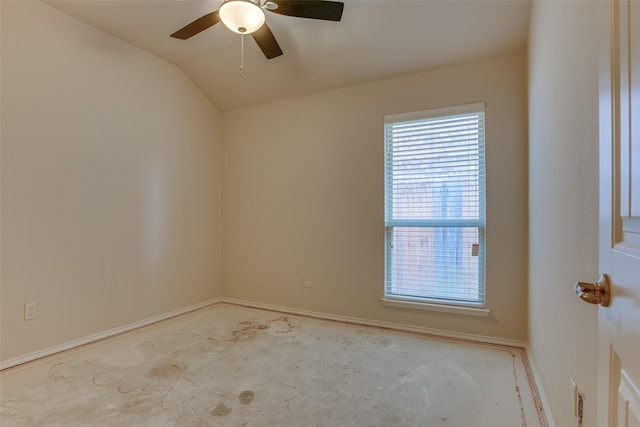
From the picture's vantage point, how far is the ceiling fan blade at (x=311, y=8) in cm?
194

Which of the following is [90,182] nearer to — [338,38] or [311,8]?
[311,8]

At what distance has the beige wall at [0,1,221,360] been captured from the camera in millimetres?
2371

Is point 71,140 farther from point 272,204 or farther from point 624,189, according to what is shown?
point 624,189

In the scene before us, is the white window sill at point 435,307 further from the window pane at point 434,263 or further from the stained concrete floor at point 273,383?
the stained concrete floor at point 273,383

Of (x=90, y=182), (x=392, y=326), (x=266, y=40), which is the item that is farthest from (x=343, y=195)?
(x=90, y=182)

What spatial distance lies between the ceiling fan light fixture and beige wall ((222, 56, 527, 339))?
1.54 metres

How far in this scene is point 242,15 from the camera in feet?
6.30

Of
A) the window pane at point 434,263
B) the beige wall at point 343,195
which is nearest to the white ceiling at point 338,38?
the beige wall at point 343,195

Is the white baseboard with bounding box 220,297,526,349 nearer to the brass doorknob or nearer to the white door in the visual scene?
the white door

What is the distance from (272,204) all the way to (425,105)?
1982mm

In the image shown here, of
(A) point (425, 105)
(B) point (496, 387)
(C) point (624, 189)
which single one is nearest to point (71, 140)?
(A) point (425, 105)

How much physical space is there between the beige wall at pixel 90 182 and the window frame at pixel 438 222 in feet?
7.42

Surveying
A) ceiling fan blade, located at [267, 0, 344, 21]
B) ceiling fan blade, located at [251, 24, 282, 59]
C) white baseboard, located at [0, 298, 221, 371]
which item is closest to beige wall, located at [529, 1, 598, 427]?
ceiling fan blade, located at [267, 0, 344, 21]

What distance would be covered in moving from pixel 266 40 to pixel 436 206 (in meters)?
2.01
